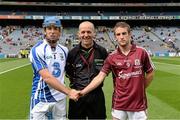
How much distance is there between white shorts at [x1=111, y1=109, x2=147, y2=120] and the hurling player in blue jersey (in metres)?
0.67

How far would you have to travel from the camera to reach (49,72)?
5.95m

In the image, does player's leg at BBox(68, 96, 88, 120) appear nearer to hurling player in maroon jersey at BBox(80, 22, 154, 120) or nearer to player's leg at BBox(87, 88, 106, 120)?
player's leg at BBox(87, 88, 106, 120)

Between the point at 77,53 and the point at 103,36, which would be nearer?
the point at 77,53

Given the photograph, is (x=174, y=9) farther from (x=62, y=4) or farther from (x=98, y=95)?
(x=98, y=95)

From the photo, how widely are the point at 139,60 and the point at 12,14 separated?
70.2 meters

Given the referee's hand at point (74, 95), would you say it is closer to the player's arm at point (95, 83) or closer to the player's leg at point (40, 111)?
the player's arm at point (95, 83)

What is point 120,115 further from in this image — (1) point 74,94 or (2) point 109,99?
(2) point 109,99

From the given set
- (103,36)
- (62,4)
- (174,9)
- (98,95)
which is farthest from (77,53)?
(174,9)

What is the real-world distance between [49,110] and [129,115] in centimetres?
121

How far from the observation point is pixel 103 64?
647 cm

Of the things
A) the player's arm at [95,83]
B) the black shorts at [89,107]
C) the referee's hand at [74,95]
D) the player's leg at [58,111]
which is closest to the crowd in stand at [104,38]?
the black shorts at [89,107]

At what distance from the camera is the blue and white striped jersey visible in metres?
6.02

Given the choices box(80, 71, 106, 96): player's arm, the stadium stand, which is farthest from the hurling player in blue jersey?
the stadium stand

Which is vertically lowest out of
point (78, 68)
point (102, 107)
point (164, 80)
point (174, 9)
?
point (164, 80)
